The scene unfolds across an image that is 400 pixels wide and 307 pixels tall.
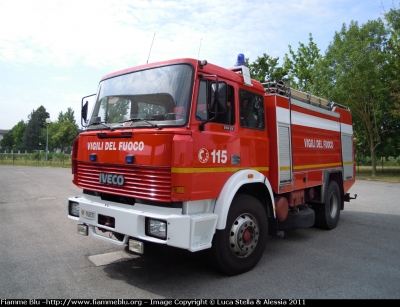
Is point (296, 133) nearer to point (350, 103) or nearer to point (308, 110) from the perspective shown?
point (308, 110)

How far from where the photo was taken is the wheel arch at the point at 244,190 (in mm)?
4125

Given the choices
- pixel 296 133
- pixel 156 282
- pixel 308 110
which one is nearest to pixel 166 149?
pixel 156 282

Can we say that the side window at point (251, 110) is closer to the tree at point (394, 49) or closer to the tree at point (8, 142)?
the tree at point (394, 49)

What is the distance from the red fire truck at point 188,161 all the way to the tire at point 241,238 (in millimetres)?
14

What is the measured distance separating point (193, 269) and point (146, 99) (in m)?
2.49

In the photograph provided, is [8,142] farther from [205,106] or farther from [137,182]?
[205,106]

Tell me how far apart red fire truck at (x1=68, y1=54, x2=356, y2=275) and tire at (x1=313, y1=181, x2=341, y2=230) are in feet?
5.70

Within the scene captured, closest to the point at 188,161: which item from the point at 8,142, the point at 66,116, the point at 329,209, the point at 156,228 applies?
the point at 156,228

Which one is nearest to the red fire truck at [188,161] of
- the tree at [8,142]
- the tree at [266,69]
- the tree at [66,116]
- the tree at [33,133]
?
the tree at [266,69]

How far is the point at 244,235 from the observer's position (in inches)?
178

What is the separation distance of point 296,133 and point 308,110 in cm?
92

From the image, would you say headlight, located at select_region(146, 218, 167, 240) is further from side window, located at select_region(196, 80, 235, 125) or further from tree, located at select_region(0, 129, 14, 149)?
tree, located at select_region(0, 129, 14, 149)

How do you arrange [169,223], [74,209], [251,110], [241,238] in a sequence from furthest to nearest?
[251,110]
[74,209]
[241,238]
[169,223]

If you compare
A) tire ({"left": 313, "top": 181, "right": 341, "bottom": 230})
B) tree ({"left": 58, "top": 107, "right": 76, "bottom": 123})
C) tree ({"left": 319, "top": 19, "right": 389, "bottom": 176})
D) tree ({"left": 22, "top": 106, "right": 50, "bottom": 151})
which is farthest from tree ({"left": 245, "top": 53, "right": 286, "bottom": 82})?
tree ({"left": 22, "top": 106, "right": 50, "bottom": 151})
